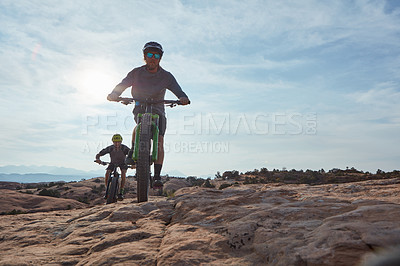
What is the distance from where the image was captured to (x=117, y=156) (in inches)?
360

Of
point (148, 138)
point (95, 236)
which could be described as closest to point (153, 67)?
point (148, 138)

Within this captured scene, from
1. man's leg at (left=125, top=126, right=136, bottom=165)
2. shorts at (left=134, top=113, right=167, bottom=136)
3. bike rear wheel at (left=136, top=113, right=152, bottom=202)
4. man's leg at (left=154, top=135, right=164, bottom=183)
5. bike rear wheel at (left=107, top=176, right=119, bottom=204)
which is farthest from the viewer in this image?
Answer: bike rear wheel at (left=107, top=176, right=119, bottom=204)

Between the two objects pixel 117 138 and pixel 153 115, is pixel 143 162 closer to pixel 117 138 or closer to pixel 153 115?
pixel 153 115

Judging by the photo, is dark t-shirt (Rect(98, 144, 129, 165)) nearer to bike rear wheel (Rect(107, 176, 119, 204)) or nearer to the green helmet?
the green helmet

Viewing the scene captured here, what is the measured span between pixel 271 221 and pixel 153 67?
4696mm

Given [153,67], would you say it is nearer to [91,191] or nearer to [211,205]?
[211,205]

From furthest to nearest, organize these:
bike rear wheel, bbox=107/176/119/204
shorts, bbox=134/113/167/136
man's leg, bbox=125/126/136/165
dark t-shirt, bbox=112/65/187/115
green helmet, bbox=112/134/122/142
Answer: green helmet, bbox=112/134/122/142 < bike rear wheel, bbox=107/176/119/204 < dark t-shirt, bbox=112/65/187/115 < shorts, bbox=134/113/167/136 < man's leg, bbox=125/126/136/165

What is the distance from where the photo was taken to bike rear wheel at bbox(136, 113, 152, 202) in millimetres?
5324

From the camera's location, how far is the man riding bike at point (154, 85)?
596 cm

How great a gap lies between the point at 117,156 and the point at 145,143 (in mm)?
4174

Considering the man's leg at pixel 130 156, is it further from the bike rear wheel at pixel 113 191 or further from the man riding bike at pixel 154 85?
the bike rear wheel at pixel 113 191

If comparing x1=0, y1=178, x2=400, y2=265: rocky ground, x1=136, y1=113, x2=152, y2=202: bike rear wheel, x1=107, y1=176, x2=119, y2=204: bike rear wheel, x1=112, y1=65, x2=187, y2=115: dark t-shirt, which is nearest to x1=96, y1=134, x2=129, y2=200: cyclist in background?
x1=107, y1=176, x2=119, y2=204: bike rear wheel

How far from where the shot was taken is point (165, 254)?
221 cm

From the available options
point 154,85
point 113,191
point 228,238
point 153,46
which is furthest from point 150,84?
point 228,238
